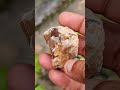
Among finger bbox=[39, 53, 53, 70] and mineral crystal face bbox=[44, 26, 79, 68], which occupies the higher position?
mineral crystal face bbox=[44, 26, 79, 68]

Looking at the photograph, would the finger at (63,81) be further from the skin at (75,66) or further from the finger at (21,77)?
the finger at (21,77)

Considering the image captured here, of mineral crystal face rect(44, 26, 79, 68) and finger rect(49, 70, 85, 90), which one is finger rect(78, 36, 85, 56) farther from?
finger rect(49, 70, 85, 90)

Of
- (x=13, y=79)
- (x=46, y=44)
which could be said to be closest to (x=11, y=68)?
(x=13, y=79)

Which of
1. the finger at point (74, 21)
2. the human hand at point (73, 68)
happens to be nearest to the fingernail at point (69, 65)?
the human hand at point (73, 68)

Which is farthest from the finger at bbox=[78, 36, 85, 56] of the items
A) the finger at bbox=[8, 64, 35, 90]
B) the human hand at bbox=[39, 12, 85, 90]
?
the finger at bbox=[8, 64, 35, 90]

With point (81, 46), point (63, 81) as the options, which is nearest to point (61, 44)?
point (81, 46)
